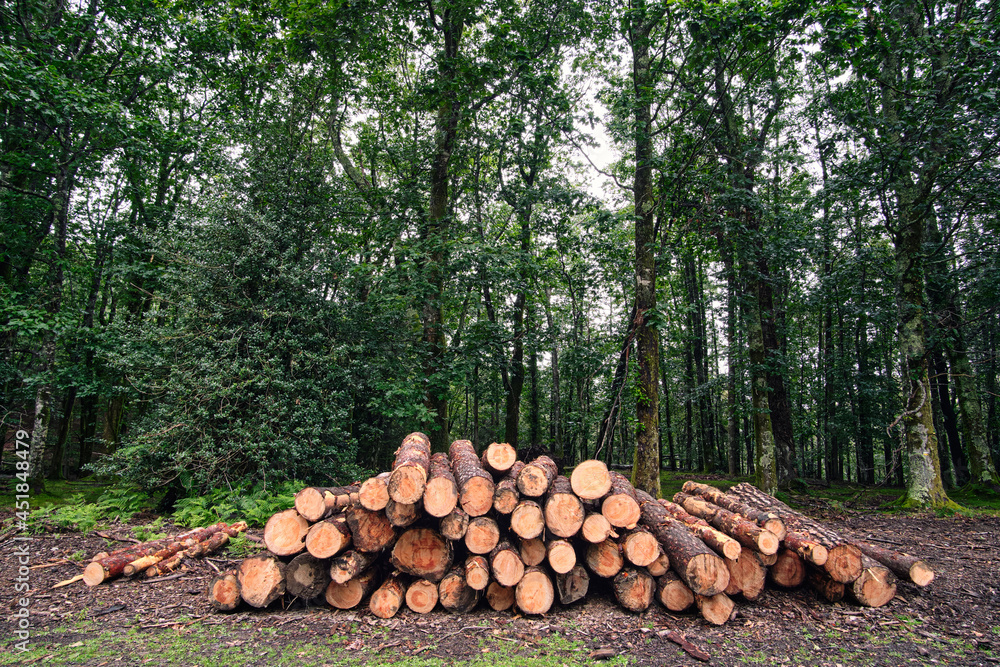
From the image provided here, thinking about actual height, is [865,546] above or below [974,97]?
below

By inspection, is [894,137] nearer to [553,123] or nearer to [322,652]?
[553,123]

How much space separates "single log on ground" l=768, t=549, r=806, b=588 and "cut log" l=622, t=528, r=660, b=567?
1.31 metres

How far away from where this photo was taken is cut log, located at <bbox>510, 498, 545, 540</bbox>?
3918mm

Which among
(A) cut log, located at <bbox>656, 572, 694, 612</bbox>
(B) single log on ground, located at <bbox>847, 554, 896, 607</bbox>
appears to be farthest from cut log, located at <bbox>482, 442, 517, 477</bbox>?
(B) single log on ground, located at <bbox>847, 554, 896, 607</bbox>

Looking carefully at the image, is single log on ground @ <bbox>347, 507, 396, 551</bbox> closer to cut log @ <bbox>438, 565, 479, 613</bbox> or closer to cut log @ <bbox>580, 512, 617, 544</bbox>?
cut log @ <bbox>438, 565, 479, 613</bbox>

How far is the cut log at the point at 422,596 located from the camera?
389cm

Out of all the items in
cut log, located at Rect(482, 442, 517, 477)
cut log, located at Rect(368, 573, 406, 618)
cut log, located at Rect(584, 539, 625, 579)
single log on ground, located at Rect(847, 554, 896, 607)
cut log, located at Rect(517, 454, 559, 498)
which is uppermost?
cut log, located at Rect(482, 442, 517, 477)

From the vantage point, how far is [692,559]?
3.80 meters

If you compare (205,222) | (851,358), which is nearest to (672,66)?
(205,222)

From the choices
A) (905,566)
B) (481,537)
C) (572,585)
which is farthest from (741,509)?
(481,537)

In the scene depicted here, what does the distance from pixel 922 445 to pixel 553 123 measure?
9353 millimetres

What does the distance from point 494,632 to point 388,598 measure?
→ 0.98 meters

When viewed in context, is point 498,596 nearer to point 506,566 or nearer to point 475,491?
point 506,566

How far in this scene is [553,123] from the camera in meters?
8.83
